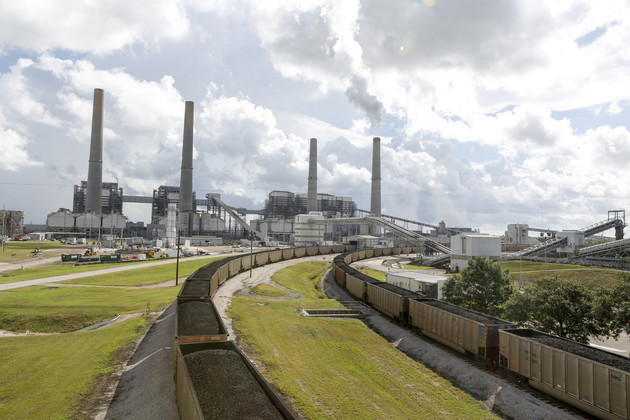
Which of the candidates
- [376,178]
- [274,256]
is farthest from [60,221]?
[376,178]

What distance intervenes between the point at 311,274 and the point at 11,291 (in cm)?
4042

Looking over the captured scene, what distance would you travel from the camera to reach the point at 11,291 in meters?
43.1

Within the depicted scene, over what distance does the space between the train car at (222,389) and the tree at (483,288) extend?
98.9ft

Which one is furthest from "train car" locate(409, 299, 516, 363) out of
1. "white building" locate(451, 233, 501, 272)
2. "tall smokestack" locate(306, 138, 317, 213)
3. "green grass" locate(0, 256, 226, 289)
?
"tall smokestack" locate(306, 138, 317, 213)

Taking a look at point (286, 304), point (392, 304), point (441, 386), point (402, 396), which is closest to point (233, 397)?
point (402, 396)

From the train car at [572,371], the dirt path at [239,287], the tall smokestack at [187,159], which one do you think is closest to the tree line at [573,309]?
the train car at [572,371]

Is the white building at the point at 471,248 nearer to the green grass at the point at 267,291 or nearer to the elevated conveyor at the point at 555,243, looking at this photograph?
the elevated conveyor at the point at 555,243

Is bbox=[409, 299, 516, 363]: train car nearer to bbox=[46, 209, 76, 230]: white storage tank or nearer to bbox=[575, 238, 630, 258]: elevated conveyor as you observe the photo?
bbox=[575, 238, 630, 258]: elevated conveyor

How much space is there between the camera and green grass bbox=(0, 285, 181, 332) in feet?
102

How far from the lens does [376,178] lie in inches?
5497

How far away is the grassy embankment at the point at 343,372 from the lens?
1600 cm

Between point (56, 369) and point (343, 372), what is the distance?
1542 centimetres

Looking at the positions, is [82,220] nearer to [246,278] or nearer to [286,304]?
[246,278]

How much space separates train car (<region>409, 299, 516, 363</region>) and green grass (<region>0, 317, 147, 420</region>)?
1994 cm
